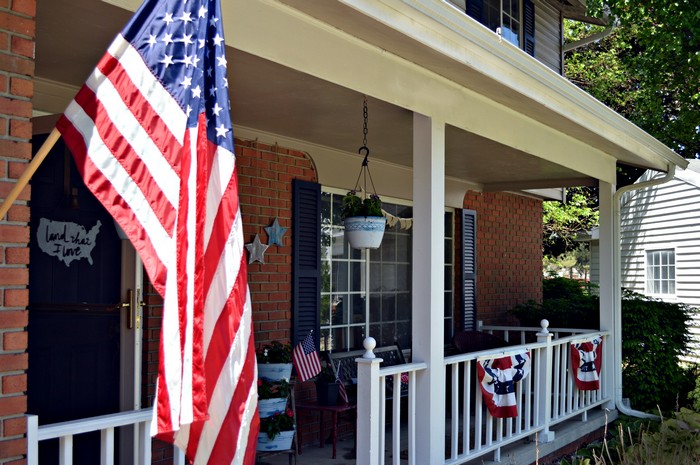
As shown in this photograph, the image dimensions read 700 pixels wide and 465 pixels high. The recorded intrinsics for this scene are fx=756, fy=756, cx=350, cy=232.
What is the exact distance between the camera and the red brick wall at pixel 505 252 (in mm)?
9969

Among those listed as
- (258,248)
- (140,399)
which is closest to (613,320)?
(258,248)

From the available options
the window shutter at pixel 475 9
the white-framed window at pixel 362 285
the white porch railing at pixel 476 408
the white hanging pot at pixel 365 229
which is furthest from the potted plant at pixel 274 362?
the window shutter at pixel 475 9

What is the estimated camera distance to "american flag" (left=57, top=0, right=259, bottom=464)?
2.45 metres

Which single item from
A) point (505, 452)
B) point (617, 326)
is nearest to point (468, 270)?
point (617, 326)

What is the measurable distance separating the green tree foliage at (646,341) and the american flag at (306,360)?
14.3 ft

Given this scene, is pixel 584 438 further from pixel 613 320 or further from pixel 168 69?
pixel 168 69

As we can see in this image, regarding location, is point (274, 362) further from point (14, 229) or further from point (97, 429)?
point (14, 229)

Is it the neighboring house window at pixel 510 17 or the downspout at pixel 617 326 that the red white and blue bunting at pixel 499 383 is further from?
the neighboring house window at pixel 510 17

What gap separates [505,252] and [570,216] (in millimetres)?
11230

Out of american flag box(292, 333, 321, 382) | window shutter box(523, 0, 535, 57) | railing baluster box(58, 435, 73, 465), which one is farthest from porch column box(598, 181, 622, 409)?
railing baluster box(58, 435, 73, 465)

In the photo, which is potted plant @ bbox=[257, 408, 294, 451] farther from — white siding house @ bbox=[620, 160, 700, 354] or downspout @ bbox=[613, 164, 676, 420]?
white siding house @ bbox=[620, 160, 700, 354]

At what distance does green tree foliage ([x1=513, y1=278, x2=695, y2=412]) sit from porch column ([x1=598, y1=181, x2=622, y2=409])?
0.67m

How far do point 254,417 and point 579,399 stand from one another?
625 cm

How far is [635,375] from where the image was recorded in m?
8.85
